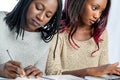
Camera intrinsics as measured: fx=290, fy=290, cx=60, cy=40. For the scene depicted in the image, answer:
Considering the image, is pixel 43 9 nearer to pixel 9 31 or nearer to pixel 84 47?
pixel 9 31

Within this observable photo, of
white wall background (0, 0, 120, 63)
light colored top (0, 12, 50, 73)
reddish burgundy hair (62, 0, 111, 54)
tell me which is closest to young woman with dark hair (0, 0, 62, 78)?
light colored top (0, 12, 50, 73)

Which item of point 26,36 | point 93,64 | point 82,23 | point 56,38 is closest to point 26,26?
point 26,36

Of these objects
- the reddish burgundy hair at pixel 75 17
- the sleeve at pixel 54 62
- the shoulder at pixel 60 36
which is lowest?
the sleeve at pixel 54 62

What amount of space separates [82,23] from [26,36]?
1.06 feet

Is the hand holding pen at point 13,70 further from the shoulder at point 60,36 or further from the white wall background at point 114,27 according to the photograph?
the white wall background at point 114,27

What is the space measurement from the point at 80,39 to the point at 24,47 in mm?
317

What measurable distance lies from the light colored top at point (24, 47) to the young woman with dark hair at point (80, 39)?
0.05 m

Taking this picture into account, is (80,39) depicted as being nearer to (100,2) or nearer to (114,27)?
(100,2)

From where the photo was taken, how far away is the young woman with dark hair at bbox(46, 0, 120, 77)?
1371 mm

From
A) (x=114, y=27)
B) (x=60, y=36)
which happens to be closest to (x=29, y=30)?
(x=60, y=36)

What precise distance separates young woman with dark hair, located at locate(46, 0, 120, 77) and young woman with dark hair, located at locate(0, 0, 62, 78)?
68 millimetres

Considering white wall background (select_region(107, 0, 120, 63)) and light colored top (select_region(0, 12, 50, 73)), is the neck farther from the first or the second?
white wall background (select_region(107, 0, 120, 63))

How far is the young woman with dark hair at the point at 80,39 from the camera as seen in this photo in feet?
4.50

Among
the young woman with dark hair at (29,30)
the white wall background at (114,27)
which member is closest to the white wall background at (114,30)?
the white wall background at (114,27)
